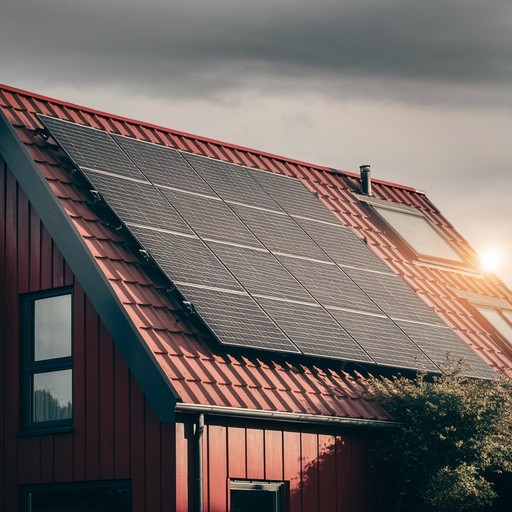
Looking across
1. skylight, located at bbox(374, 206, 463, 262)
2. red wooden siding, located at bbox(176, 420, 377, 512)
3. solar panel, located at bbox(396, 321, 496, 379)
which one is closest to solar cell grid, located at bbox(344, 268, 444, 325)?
solar panel, located at bbox(396, 321, 496, 379)

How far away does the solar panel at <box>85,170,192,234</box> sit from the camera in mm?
17109

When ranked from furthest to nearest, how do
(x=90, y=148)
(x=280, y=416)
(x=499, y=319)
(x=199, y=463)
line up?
(x=499, y=319) < (x=90, y=148) < (x=280, y=416) < (x=199, y=463)

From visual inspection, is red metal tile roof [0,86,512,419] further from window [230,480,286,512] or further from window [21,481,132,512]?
window [21,481,132,512]

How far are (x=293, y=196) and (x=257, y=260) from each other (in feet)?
12.4

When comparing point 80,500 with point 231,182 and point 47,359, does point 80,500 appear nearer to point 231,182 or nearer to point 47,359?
point 47,359

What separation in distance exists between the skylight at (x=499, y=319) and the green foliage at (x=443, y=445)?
5.44 metres

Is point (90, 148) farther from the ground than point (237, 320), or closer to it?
farther from the ground

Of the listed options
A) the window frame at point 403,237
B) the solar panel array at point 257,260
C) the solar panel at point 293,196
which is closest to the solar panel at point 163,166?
the solar panel array at point 257,260

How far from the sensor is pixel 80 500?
15.2 meters

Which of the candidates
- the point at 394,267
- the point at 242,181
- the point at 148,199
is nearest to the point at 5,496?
the point at 148,199

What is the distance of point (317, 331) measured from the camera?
1731 centimetres

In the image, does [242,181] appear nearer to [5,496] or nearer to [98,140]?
[98,140]

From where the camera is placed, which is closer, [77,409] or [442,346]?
[77,409]

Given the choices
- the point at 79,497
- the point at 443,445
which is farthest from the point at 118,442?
the point at 443,445
